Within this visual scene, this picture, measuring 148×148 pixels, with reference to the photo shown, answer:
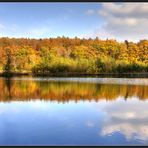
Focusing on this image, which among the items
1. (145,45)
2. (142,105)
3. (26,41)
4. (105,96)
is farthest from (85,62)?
(26,41)

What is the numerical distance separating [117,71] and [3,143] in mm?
29321

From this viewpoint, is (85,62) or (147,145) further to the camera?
(85,62)

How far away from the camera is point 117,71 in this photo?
34.6 m

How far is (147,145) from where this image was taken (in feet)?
18.9

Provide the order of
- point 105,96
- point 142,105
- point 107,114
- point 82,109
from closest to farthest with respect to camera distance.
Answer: point 107,114, point 82,109, point 142,105, point 105,96

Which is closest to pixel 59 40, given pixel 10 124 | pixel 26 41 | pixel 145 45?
pixel 26 41

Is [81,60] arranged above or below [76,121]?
above

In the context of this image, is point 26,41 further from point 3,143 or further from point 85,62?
point 3,143

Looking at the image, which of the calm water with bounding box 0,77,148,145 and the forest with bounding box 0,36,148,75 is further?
the forest with bounding box 0,36,148,75

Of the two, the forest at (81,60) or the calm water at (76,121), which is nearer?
the calm water at (76,121)

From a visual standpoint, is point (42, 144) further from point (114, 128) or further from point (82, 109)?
point (82, 109)

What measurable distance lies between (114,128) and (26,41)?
194 feet

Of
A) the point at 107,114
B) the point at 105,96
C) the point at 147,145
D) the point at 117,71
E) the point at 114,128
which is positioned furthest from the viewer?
the point at 117,71

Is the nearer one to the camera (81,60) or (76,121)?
(76,121)
